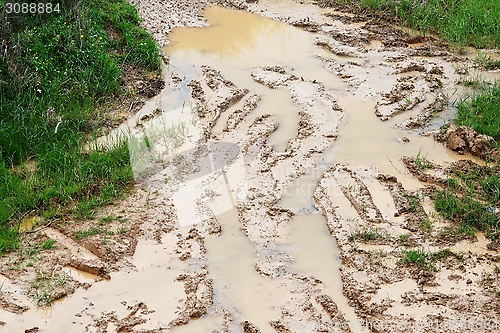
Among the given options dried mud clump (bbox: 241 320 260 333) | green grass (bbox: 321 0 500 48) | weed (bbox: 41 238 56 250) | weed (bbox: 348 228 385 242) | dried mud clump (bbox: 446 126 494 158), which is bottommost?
dried mud clump (bbox: 241 320 260 333)

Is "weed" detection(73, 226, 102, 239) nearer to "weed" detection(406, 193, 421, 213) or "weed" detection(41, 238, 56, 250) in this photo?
"weed" detection(41, 238, 56, 250)

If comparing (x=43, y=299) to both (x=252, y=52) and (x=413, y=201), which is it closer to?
(x=413, y=201)

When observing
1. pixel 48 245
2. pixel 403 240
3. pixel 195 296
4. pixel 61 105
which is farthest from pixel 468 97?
pixel 48 245

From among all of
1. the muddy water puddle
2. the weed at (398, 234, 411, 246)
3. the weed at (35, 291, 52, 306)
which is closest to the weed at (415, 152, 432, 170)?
the weed at (398, 234, 411, 246)

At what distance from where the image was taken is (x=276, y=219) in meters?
6.08

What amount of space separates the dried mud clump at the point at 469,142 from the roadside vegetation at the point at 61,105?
352 cm

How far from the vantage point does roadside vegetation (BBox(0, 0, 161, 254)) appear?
6219 millimetres

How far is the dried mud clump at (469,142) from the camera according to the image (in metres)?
6.94

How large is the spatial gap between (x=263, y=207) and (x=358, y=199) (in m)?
0.92

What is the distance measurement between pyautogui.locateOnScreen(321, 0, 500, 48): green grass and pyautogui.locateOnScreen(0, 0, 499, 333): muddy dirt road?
1.75 ft

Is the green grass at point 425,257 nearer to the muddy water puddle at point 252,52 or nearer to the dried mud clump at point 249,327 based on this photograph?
the dried mud clump at point 249,327

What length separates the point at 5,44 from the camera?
770cm

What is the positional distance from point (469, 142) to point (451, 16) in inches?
158

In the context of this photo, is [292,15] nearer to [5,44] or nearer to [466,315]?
[5,44]
